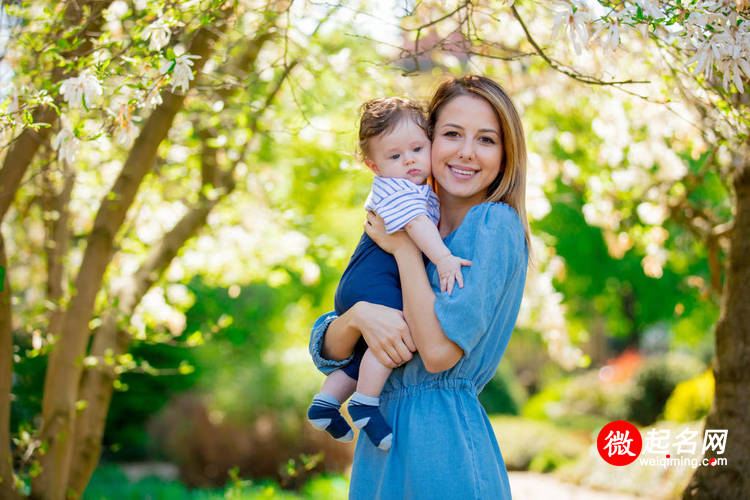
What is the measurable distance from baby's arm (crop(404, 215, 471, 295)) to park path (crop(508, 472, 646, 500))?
5.21m

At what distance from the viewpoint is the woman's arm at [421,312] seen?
1841 millimetres

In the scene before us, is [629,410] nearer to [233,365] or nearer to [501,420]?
[501,420]

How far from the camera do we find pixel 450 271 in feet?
6.15

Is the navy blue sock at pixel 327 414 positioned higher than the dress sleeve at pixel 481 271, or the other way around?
the dress sleeve at pixel 481 271

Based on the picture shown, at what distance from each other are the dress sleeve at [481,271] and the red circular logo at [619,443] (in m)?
3.68

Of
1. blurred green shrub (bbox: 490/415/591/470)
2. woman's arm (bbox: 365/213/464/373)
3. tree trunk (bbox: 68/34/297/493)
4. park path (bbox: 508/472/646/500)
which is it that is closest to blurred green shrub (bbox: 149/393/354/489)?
park path (bbox: 508/472/646/500)

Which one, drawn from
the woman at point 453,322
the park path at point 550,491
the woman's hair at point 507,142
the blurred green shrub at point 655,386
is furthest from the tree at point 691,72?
the blurred green shrub at point 655,386

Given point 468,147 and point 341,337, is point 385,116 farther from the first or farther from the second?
point 341,337

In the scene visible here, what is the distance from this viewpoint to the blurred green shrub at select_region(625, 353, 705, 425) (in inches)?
422

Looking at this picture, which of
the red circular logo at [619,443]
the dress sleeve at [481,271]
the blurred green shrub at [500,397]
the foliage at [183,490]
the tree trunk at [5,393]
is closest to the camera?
the dress sleeve at [481,271]

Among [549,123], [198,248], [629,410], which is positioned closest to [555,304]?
[549,123]

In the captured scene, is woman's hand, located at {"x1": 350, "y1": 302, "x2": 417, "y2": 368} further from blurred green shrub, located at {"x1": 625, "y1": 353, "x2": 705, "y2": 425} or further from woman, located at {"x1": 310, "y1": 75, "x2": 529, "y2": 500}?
blurred green shrub, located at {"x1": 625, "y1": 353, "x2": 705, "y2": 425}

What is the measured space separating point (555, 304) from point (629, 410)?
222 inches

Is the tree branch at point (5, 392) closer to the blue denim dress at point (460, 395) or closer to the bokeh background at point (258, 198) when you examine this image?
the bokeh background at point (258, 198)
